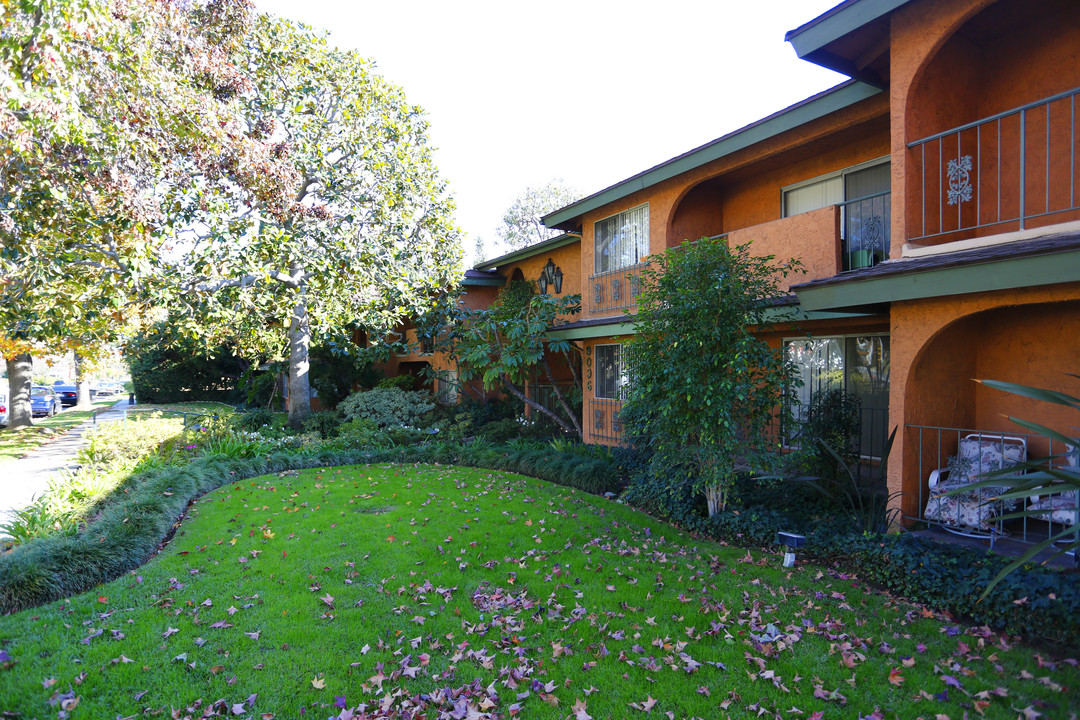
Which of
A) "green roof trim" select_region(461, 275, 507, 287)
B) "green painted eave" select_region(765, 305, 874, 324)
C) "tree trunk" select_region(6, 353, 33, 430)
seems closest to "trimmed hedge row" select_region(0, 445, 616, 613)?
"green painted eave" select_region(765, 305, 874, 324)

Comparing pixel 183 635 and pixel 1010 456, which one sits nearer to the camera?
pixel 183 635

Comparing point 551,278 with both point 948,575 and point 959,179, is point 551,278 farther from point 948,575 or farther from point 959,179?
point 948,575

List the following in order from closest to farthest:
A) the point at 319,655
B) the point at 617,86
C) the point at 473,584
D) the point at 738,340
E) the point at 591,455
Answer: the point at 319,655 < the point at 473,584 < the point at 738,340 < the point at 591,455 < the point at 617,86

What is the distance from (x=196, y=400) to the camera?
34250 millimetres

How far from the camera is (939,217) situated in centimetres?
680

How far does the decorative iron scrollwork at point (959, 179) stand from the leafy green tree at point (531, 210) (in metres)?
36.6

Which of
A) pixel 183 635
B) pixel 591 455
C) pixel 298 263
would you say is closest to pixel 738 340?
pixel 591 455

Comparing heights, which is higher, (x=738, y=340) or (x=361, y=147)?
(x=361, y=147)

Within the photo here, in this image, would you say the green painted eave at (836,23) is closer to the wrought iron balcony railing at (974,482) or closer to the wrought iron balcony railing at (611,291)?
the wrought iron balcony railing at (974,482)

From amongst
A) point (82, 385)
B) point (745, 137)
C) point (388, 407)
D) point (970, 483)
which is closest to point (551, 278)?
point (388, 407)

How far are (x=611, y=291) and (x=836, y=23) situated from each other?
725 cm

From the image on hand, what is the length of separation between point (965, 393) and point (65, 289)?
59.1 feet

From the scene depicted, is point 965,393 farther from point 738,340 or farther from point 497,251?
point 497,251

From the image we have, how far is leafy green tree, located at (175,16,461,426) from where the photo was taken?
13.0 meters
